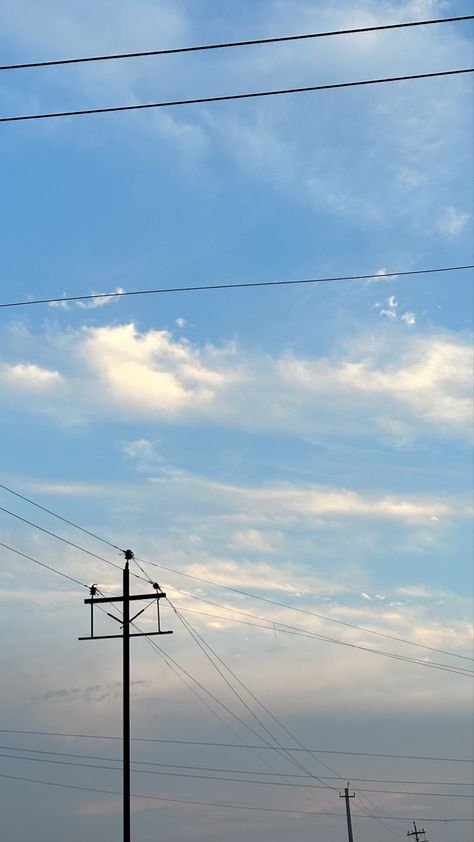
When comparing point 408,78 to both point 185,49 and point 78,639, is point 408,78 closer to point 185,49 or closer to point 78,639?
point 185,49

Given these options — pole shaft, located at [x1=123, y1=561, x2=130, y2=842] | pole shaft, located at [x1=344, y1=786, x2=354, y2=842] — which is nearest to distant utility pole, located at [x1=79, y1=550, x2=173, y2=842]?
pole shaft, located at [x1=123, y1=561, x2=130, y2=842]

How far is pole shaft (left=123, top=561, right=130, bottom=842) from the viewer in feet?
99.3

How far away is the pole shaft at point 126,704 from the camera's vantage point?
30.3m

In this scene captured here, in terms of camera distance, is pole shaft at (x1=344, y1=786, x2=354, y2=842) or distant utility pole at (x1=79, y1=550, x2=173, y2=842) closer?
distant utility pole at (x1=79, y1=550, x2=173, y2=842)

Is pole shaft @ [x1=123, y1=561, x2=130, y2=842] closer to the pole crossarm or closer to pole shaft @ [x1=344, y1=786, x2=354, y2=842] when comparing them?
the pole crossarm

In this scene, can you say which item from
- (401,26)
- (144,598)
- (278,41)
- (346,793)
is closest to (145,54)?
(278,41)

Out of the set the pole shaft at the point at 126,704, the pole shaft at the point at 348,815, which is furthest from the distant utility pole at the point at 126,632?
the pole shaft at the point at 348,815

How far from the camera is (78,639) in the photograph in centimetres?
3328

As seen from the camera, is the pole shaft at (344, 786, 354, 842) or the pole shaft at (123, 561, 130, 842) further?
the pole shaft at (344, 786, 354, 842)

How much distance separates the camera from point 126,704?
105 feet

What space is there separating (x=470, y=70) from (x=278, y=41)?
130 inches

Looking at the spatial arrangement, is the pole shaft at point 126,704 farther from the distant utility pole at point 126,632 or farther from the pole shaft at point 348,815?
the pole shaft at point 348,815

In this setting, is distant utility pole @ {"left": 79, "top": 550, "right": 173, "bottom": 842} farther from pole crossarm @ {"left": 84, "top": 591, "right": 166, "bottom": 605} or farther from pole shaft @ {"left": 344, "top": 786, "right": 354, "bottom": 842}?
pole shaft @ {"left": 344, "top": 786, "right": 354, "bottom": 842}

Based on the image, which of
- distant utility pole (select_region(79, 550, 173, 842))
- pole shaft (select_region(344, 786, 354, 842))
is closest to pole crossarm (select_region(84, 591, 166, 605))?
distant utility pole (select_region(79, 550, 173, 842))
